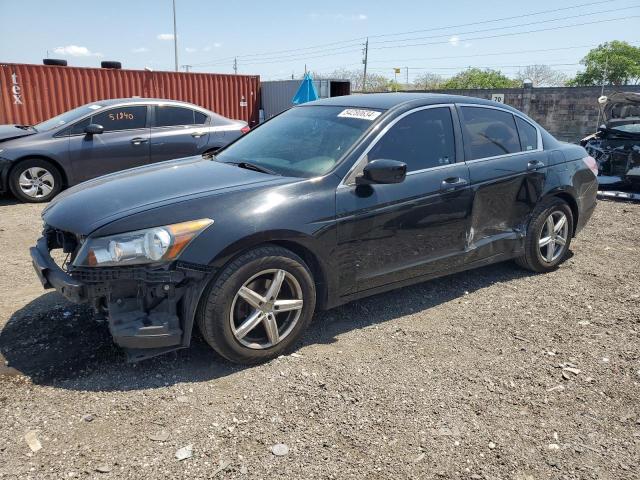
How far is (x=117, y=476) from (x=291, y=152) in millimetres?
2426

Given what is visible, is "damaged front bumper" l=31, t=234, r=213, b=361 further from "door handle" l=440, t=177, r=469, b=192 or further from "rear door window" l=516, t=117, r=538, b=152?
"rear door window" l=516, t=117, r=538, b=152

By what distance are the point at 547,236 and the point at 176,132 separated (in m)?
6.16

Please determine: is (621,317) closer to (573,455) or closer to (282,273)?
(573,455)

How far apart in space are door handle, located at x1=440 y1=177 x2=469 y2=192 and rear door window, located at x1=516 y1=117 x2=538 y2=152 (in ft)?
3.37

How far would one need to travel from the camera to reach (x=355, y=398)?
303cm

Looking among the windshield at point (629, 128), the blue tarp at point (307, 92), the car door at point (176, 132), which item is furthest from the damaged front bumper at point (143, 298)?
the blue tarp at point (307, 92)

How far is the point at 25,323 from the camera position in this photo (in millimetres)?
3760

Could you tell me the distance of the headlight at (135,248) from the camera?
291 centimetres

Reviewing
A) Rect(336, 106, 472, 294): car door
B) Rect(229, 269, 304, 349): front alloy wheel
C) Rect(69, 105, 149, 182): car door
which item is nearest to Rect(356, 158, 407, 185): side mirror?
Rect(336, 106, 472, 294): car door

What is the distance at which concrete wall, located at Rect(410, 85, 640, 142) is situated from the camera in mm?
19469

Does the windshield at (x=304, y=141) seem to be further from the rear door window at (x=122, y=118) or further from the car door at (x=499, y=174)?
the rear door window at (x=122, y=118)

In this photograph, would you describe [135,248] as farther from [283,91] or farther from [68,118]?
[283,91]

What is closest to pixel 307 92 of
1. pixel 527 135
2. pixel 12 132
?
pixel 12 132

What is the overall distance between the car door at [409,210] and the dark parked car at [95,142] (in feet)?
16.2
